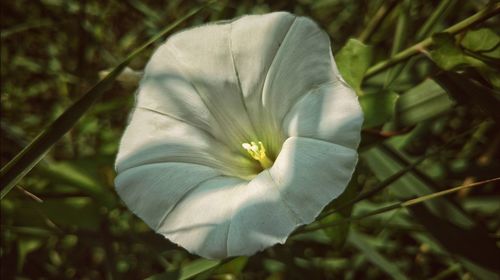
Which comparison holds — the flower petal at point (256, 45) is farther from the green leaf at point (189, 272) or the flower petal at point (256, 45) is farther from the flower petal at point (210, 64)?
the green leaf at point (189, 272)

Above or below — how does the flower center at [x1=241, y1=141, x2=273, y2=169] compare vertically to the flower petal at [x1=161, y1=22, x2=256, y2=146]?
below

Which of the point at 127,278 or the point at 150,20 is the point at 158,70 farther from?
the point at 150,20

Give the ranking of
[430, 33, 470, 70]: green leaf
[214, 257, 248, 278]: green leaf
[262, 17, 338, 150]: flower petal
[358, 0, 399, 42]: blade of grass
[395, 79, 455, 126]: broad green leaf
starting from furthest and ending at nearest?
[358, 0, 399, 42]: blade of grass, [395, 79, 455, 126]: broad green leaf, [214, 257, 248, 278]: green leaf, [430, 33, 470, 70]: green leaf, [262, 17, 338, 150]: flower petal

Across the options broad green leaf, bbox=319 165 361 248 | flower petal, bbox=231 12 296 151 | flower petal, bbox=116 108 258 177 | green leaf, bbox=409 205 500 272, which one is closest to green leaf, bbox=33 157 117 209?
flower petal, bbox=116 108 258 177

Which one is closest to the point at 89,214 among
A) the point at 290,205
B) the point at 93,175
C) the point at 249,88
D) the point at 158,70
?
the point at 93,175

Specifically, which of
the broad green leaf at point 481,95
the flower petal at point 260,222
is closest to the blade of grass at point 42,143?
the flower petal at point 260,222

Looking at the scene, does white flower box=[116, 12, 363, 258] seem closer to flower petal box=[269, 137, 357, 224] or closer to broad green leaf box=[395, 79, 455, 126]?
flower petal box=[269, 137, 357, 224]

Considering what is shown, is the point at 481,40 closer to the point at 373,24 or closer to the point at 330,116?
the point at 330,116
